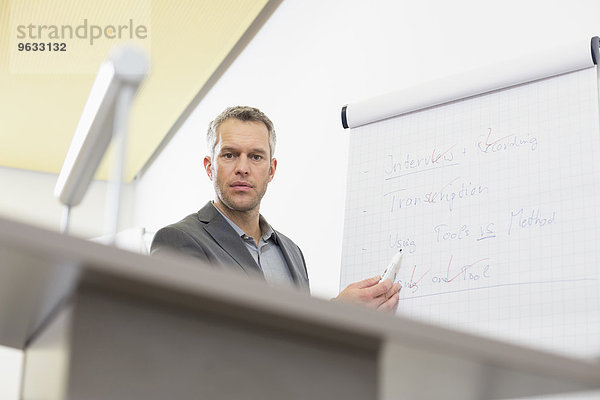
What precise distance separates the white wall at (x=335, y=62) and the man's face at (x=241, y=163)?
415 mm

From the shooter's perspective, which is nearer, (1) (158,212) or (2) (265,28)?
(2) (265,28)

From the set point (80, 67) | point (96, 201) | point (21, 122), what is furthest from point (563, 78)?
point (96, 201)

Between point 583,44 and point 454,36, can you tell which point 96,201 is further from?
point 583,44

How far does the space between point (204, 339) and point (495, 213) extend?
3.50 ft

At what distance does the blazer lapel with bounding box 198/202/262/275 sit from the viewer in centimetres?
159

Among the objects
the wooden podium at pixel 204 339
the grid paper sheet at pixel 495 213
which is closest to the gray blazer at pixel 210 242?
the grid paper sheet at pixel 495 213

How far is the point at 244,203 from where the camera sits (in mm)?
1837

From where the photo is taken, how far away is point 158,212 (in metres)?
4.45

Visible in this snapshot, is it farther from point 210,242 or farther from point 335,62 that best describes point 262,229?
point 335,62

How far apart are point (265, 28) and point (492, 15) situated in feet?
5.02

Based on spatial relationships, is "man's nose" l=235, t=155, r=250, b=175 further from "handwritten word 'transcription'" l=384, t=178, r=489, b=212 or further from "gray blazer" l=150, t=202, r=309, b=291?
"handwritten word 'transcription'" l=384, t=178, r=489, b=212

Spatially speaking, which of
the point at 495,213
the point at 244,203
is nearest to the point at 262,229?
the point at 244,203

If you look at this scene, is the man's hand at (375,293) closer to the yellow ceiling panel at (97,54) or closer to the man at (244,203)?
the man at (244,203)

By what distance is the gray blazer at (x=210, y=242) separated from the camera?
1.52 m
